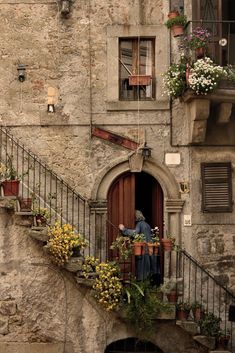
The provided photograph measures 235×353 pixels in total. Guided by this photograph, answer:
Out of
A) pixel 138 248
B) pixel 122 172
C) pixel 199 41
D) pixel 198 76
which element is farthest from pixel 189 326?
pixel 199 41

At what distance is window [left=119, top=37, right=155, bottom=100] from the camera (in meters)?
13.8

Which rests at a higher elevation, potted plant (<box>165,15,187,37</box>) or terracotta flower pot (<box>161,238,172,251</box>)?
potted plant (<box>165,15,187,37</box>)

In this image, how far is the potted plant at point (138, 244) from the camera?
40.5 feet

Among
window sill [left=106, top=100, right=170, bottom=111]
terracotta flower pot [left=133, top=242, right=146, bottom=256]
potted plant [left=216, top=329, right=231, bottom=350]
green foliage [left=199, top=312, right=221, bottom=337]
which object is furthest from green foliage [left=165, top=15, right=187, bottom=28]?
potted plant [left=216, top=329, right=231, bottom=350]

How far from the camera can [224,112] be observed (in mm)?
12938

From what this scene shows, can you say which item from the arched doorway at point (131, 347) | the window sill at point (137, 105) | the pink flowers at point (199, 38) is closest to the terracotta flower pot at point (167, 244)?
the arched doorway at point (131, 347)

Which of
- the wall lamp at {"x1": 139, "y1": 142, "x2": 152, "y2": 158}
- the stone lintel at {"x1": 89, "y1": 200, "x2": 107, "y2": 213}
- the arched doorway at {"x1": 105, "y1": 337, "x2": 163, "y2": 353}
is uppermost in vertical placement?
the wall lamp at {"x1": 139, "y1": 142, "x2": 152, "y2": 158}

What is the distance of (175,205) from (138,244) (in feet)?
4.78

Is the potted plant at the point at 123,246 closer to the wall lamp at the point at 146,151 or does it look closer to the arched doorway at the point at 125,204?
the arched doorway at the point at 125,204

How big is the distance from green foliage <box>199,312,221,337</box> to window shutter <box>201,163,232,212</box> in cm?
219

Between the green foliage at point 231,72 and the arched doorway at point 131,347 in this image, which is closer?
the green foliage at point 231,72

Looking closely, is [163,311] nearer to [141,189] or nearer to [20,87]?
[141,189]

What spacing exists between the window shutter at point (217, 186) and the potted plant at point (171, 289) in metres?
1.49

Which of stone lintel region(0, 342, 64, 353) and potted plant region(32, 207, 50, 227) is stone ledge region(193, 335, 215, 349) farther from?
potted plant region(32, 207, 50, 227)
